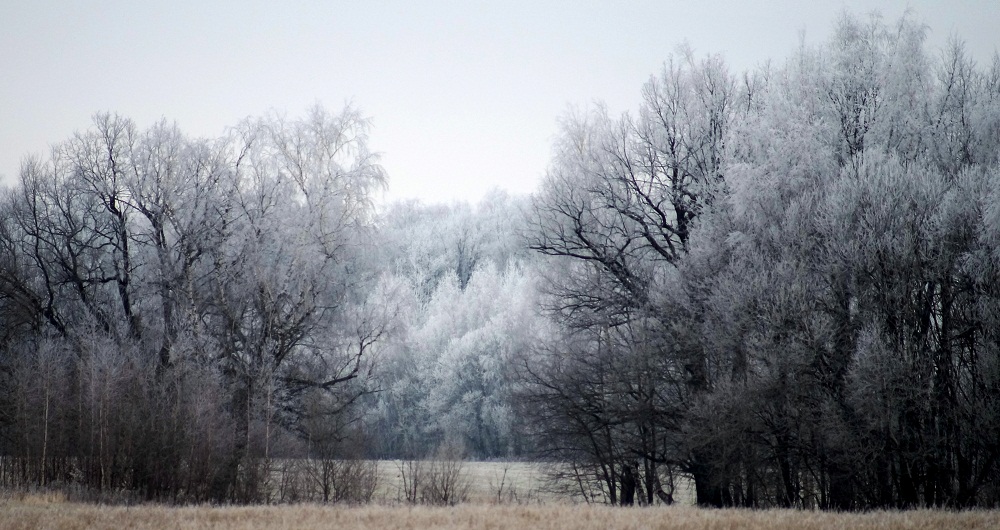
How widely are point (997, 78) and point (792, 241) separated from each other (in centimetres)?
758

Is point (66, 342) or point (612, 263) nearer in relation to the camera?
point (612, 263)

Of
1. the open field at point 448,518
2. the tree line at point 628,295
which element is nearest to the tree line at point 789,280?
the tree line at point 628,295

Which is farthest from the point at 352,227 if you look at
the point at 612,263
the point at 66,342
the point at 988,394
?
the point at 988,394

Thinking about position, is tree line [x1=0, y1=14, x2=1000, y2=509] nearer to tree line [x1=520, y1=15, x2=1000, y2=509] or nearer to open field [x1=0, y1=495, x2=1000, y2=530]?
tree line [x1=520, y1=15, x2=1000, y2=509]

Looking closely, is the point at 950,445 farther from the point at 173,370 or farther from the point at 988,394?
the point at 173,370

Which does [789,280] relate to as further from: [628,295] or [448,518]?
[448,518]

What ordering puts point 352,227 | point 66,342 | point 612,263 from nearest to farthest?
point 612,263
point 352,227
point 66,342

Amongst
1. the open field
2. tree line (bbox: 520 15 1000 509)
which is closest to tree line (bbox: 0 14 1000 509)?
tree line (bbox: 520 15 1000 509)

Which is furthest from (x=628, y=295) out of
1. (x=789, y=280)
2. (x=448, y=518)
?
(x=448, y=518)

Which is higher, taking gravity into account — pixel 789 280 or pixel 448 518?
pixel 789 280

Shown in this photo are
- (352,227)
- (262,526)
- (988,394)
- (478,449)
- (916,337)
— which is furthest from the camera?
(478,449)

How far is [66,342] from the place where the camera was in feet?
93.1

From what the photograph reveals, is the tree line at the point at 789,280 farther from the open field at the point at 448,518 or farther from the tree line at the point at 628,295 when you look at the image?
the open field at the point at 448,518

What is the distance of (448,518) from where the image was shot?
14.4m
